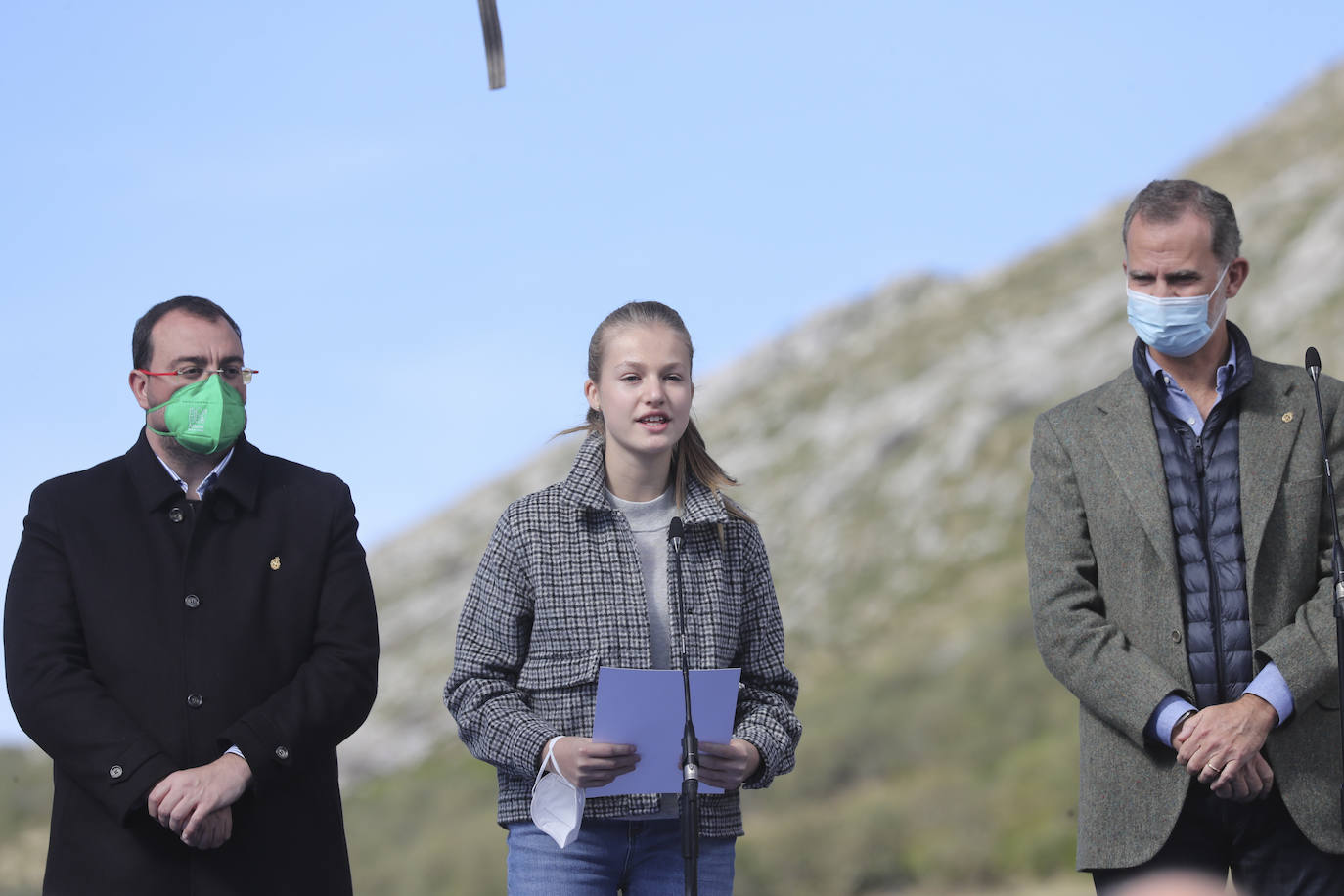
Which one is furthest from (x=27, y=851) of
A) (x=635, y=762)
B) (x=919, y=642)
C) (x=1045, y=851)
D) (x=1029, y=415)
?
(x=1029, y=415)

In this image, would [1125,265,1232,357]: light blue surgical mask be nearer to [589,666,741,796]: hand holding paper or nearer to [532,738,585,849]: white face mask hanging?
[589,666,741,796]: hand holding paper

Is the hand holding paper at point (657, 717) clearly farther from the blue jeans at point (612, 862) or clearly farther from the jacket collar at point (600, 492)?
the jacket collar at point (600, 492)

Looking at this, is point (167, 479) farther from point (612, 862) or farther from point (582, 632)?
point (612, 862)

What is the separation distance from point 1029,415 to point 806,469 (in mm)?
9049

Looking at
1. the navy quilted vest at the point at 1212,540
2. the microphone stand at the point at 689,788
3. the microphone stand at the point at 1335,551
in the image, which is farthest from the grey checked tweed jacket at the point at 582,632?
the microphone stand at the point at 1335,551

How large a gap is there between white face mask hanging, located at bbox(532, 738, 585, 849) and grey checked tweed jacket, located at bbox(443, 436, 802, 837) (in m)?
0.06

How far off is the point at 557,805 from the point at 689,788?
A: 43cm

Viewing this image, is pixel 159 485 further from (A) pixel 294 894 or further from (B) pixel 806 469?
(B) pixel 806 469

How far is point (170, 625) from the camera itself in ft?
14.4

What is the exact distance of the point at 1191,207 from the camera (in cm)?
436

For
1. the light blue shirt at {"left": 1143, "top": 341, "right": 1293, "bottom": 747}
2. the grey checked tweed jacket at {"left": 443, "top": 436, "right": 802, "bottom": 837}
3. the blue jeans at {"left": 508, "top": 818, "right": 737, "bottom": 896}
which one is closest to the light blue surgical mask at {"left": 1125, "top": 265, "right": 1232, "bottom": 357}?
the light blue shirt at {"left": 1143, "top": 341, "right": 1293, "bottom": 747}

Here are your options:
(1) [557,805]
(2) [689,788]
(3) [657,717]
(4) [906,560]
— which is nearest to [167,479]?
(1) [557,805]

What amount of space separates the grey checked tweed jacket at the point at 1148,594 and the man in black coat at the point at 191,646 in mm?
2003

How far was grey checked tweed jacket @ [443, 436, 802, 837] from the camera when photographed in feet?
13.6
